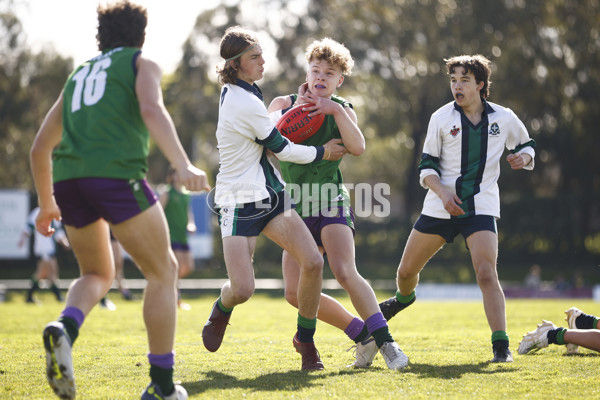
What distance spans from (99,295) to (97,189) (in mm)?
728

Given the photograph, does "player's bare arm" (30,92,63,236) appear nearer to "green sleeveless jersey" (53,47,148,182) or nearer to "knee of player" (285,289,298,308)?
"green sleeveless jersey" (53,47,148,182)

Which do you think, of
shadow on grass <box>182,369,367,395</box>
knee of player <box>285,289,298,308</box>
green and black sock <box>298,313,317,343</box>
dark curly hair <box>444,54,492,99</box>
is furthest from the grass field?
dark curly hair <box>444,54,492,99</box>

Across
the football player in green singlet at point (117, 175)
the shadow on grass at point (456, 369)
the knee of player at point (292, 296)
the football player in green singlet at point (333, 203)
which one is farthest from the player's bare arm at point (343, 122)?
the football player in green singlet at point (117, 175)

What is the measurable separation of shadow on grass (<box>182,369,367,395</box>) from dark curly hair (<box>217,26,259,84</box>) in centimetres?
222

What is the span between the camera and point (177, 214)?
574 inches

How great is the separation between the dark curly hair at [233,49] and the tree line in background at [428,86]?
1003 inches

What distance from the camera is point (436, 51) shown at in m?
34.2

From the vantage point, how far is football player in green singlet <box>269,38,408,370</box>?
19.4 ft

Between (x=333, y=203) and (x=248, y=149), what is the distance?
2.93 ft

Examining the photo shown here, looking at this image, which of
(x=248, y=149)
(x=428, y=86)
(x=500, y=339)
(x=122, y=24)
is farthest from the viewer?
(x=428, y=86)

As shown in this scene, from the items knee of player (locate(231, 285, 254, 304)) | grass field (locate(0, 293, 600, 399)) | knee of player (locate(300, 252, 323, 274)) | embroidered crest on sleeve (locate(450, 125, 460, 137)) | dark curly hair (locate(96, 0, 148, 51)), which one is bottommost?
grass field (locate(0, 293, 600, 399))

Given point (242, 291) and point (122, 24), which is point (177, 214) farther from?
point (122, 24)

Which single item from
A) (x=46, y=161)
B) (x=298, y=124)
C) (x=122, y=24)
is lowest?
(x=46, y=161)

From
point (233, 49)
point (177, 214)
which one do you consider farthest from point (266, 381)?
point (177, 214)
